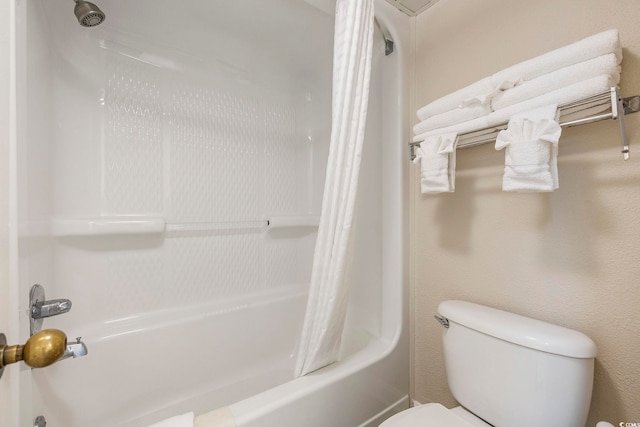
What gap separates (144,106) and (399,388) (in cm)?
187

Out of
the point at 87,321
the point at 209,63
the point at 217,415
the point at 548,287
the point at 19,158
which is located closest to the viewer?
the point at 19,158

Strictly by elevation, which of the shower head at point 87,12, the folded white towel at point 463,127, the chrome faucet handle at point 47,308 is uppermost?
the shower head at point 87,12

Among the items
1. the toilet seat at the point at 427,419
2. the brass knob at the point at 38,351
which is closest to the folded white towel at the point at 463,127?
the toilet seat at the point at 427,419

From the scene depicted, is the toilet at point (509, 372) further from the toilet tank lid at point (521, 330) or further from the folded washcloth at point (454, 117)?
the folded washcloth at point (454, 117)

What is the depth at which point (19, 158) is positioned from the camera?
543 millimetres

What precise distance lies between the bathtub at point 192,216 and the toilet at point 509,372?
0.31 meters

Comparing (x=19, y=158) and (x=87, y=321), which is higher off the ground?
(x=19, y=158)

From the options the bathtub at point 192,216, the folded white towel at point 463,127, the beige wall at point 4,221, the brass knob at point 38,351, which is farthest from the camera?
the bathtub at point 192,216

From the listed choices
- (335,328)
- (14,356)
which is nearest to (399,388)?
(335,328)

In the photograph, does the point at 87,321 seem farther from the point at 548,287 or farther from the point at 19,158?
the point at 548,287

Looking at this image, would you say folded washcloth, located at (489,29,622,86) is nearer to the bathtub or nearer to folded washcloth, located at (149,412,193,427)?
the bathtub

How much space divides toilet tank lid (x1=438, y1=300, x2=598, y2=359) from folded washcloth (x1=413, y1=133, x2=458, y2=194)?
456mm

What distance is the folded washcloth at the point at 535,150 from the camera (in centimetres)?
73

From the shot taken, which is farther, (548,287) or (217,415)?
(548,287)
